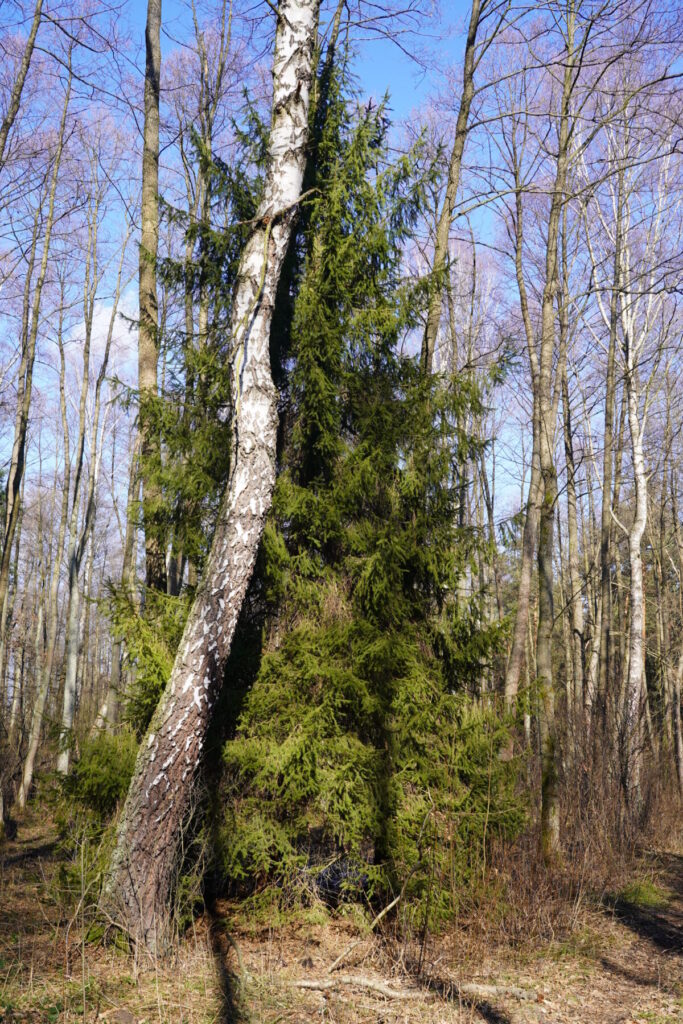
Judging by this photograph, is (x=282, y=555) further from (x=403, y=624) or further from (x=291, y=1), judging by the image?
(x=291, y=1)

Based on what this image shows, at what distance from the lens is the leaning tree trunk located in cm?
464

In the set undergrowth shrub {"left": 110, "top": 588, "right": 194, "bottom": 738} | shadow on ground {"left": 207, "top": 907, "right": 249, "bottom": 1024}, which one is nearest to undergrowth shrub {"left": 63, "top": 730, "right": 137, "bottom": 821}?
undergrowth shrub {"left": 110, "top": 588, "right": 194, "bottom": 738}

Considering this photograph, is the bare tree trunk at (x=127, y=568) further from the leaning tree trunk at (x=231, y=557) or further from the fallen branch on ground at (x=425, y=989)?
the fallen branch on ground at (x=425, y=989)

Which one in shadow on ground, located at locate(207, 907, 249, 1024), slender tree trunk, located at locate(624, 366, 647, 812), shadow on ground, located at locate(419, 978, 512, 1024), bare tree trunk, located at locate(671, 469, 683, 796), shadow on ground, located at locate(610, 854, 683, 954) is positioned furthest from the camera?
bare tree trunk, located at locate(671, 469, 683, 796)

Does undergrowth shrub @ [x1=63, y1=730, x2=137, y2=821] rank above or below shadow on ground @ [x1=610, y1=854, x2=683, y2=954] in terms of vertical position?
above

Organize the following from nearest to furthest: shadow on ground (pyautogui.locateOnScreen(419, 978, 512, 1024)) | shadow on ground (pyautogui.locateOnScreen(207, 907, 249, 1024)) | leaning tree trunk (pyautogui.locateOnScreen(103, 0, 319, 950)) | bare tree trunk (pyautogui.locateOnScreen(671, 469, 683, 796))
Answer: shadow on ground (pyautogui.locateOnScreen(207, 907, 249, 1024)) < shadow on ground (pyautogui.locateOnScreen(419, 978, 512, 1024)) < leaning tree trunk (pyautogui.locateOnScreen(103, 0, 319, 950)) < bare tree trunk (pyautogui.locateOnScreen(671, 469, 683, 796))

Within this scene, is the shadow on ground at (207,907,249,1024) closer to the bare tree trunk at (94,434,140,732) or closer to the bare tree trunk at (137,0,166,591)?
the bare tree trunk at (94,434,140,732)

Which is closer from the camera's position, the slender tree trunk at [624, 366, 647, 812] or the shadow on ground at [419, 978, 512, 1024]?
the shadow on ground at [419, 978, 512, 1024]

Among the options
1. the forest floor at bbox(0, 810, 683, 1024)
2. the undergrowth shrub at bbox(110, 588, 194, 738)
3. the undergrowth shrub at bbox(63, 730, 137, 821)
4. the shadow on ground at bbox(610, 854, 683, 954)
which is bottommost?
the shadow on ground at bbox(610, 854, 683, 954)

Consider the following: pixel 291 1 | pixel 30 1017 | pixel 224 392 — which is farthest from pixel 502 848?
pixel 291 1

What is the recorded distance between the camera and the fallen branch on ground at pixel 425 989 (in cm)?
404

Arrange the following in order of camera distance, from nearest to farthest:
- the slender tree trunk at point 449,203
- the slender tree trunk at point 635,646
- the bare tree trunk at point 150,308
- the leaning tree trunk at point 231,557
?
1. the leaning tree trunk at point 231,557
2. the bare tree trunk at point 150,308
3. the slender tree trunk at point 449,203
4. the slender tree trunk at point 635,646

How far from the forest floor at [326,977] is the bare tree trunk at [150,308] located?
2.72 meters

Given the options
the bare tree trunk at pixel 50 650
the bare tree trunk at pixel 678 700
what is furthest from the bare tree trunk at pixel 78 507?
the bare tree trunk at pixel 678 700
